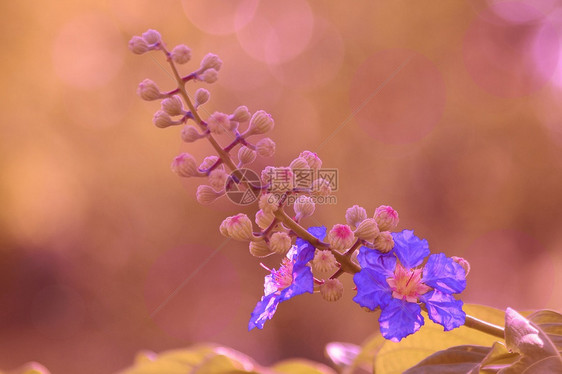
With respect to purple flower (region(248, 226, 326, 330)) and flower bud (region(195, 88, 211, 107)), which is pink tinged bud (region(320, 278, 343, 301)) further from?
flower bud (region(195, 88, 211, 107))

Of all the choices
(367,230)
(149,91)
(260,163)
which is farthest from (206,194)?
(260,163)

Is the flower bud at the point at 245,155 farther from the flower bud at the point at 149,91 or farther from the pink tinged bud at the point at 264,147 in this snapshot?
the flower bud at the point at 149,91

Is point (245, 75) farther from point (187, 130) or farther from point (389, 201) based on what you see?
point (187, 130)

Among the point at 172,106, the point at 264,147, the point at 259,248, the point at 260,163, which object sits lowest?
the point at 259,248

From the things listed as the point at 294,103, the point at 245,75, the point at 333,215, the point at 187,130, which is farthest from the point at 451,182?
the point at 187,130

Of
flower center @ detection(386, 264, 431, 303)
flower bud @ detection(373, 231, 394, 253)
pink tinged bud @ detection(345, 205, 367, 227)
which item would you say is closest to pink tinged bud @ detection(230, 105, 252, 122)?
pink tinged bud @ detection(345, 205, 367, 227)

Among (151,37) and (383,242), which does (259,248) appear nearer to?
(383,242)
